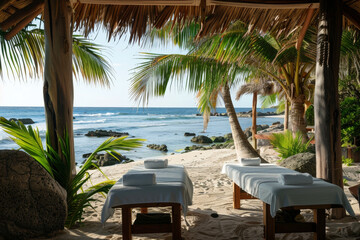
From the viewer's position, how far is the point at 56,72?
2.73 metres

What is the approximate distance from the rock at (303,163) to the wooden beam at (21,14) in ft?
11.1

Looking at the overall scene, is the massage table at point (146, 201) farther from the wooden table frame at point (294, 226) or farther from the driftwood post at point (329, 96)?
the driftwood post at point (329, 96)

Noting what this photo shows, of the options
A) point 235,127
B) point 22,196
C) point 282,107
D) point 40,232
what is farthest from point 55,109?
point 282,107

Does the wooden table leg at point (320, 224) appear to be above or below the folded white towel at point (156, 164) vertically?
below

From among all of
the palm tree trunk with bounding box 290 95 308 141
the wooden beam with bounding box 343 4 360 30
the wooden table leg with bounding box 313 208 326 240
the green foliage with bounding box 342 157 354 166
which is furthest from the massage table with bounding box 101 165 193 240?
the green foliage with bounding box 342 157 354 166

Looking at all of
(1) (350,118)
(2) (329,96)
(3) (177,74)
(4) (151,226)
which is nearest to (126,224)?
(4) (151,226)

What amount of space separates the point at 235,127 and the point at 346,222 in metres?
3.54

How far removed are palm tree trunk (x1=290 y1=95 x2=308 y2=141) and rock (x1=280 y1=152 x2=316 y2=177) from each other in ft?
4.33

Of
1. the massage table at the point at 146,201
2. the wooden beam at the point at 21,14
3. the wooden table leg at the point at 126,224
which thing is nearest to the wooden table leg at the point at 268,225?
the massage table at the point at 146,201

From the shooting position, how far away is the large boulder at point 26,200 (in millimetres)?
2266

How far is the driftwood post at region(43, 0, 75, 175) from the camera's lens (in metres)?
2.73

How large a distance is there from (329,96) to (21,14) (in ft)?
9.03

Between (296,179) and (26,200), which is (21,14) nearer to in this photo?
(26,200)

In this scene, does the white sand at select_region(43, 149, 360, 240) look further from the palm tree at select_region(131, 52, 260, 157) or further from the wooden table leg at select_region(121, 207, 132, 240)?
the palm tree at select_region(131, 52, 260, 157)
